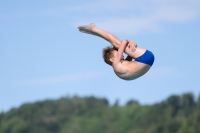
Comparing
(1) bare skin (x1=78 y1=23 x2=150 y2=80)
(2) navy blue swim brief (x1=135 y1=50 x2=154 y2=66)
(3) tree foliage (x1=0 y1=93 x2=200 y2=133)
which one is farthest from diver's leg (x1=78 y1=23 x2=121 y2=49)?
(3) tree foliage (x1=0 y1=93 x2=200 y2=133)

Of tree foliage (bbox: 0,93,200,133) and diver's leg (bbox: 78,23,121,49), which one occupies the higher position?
tree foliage (bbox: 0,93,200,133)

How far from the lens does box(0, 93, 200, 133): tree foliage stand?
135875mm

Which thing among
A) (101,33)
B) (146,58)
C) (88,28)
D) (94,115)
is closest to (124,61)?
(146,58)

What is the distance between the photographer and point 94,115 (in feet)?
506

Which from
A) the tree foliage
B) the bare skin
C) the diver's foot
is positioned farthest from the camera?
the tree foliage

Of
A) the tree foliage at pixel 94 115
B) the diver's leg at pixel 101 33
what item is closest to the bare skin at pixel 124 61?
the diver's leg at pixel 101 33

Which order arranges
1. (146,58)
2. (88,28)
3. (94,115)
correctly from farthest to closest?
(94,115)
(88,28)
(146,58)

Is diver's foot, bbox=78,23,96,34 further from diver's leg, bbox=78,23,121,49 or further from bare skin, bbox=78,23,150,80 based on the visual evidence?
bare skin, bbox=78,23,150,80

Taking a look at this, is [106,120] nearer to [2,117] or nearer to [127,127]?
[127,127]

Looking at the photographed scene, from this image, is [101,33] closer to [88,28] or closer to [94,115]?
[88,28]

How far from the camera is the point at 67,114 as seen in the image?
16075 centimetres

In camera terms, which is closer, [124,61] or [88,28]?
[124,61]

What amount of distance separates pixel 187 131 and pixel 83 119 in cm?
3396

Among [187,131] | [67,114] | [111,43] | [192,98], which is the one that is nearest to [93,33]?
[111,43]
